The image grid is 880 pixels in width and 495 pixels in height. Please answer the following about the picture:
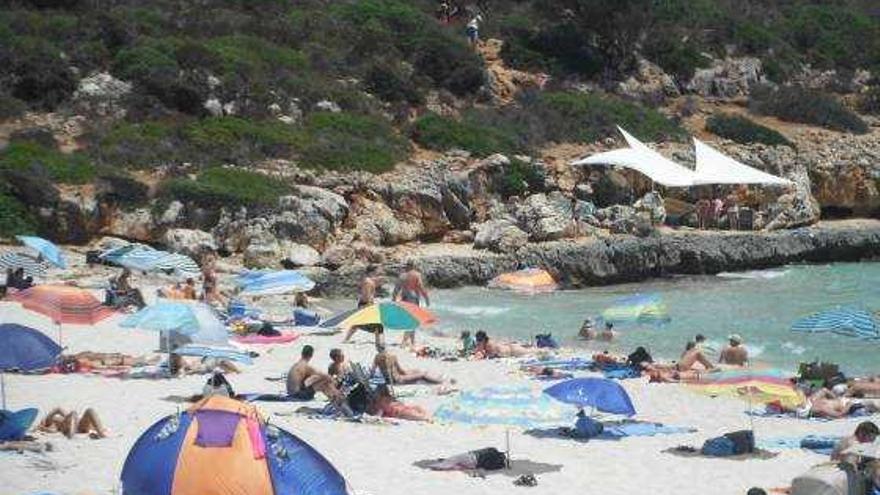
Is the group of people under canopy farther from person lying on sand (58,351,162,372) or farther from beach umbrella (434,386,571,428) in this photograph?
beach umbrella (434,386,571,428)

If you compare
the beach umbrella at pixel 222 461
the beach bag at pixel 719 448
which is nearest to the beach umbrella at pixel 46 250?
the beach bag at pixel 719 448

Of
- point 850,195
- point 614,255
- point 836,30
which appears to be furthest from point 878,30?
point 614,255

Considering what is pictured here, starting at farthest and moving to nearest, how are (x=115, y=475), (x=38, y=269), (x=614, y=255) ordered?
(x=614, y=255)
(x=38, y=269)
(x=115, y=475)

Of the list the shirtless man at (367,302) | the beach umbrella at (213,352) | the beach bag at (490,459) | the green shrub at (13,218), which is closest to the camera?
the beach bag at (490,459)

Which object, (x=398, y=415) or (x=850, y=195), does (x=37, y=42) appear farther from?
(x=398, y=415)

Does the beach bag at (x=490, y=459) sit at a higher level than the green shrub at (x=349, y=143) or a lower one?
lower

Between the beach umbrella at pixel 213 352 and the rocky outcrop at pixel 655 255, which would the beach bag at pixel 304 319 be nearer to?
the beach umbrella at pixel 213 352

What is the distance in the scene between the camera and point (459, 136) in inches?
1663

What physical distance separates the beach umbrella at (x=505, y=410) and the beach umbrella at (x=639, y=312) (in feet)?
31.4

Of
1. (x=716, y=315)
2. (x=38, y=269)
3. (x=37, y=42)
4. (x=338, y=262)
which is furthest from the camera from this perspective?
(x=37, y=42)

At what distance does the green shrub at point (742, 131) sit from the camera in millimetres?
46688

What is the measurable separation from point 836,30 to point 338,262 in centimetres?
3775

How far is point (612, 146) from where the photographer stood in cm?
4559

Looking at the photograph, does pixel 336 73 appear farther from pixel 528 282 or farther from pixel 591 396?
pixel 591 396
